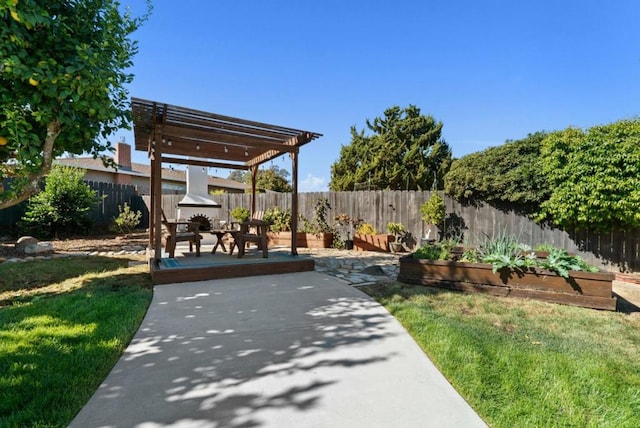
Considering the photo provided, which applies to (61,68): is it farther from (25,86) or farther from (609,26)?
(609,26)

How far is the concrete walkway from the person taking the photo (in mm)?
1657

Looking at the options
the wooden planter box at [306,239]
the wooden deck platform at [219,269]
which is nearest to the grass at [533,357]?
the wooden deck platform at [219,269]

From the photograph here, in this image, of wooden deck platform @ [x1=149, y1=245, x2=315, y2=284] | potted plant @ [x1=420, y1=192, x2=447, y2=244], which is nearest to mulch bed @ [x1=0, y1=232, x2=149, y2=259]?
wooden deck platform @ [x1=149, y1=245, x2=315, y2=284]

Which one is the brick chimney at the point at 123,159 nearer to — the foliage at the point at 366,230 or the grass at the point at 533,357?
the foliage at the point at 366,230

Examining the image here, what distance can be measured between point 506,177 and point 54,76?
8260mm

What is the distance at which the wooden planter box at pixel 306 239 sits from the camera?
9.12 meters

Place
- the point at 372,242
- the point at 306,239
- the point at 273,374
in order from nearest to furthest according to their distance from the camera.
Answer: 1. the point at 273,374
2. the point at 372,242
3. the point at 306,239

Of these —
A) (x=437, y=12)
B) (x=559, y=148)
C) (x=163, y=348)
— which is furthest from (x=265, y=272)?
(x=437, y=12)

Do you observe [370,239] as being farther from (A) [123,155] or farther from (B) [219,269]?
(A) [123,155]

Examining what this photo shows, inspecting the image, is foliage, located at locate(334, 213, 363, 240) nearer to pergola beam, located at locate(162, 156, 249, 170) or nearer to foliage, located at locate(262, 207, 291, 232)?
foliage, located at locate(262, 207, 291, 232)

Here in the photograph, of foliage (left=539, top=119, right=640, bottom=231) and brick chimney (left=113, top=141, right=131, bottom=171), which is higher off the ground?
brick chimney (left=113, top=141, right=131, bottom=171)

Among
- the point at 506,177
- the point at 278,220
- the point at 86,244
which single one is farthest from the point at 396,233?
the point at 86,244

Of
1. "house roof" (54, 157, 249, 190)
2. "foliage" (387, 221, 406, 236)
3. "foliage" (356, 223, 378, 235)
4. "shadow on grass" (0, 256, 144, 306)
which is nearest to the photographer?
"shadow on grass" (0, 256, 144, 306)

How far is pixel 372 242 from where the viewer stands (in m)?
8.67
